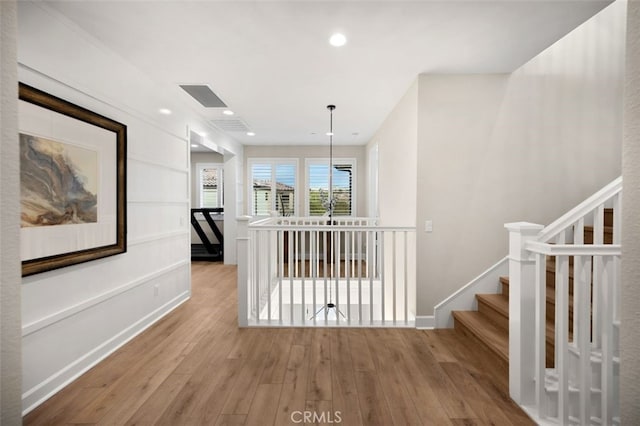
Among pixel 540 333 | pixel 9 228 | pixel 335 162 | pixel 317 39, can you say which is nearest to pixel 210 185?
pixel 335 162

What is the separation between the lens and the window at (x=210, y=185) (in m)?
7.55

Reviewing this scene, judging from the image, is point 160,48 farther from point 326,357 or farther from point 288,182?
point 288,182

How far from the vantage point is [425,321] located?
3.05 metres

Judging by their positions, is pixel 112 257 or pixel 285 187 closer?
pixel 112 257

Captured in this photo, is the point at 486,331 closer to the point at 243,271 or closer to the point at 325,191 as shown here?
the point at 243,271

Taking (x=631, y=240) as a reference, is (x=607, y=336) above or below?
below

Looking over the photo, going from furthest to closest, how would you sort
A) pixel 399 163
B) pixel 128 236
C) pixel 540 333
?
pixel 399 163, pixel 128 236, pixel 540 333

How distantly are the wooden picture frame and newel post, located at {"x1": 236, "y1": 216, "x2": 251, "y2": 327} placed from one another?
40.8 inches

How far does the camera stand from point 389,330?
2990 mm

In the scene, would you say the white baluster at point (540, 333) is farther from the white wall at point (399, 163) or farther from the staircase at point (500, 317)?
the white wall at point (399, 163)

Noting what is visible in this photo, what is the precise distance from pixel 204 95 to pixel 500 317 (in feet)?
12.9

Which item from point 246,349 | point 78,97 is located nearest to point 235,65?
point 78,97

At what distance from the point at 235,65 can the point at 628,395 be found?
320 cm

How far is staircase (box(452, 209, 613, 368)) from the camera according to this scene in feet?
7.52
